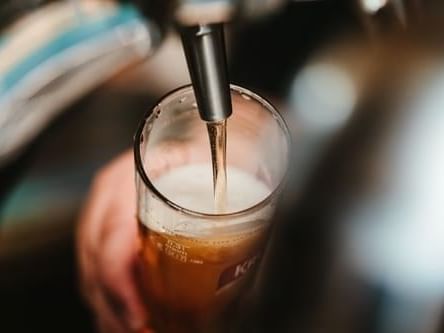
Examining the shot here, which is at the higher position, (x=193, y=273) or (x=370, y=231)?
(x=193, y=273)

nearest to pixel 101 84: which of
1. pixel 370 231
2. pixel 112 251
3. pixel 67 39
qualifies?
pixel 67 39

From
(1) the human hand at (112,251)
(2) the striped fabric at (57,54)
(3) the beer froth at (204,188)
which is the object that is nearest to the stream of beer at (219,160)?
(3) the beer froth at (204,188)

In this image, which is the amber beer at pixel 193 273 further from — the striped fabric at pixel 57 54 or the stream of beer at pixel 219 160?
the striped fabric at pixel 57 54

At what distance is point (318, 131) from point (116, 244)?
365 mm

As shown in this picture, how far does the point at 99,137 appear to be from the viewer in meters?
1.01

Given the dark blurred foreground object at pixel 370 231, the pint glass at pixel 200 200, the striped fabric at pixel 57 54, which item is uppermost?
the striped fabric at pixel 57 54

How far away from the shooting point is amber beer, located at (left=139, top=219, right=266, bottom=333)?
55 centimetres

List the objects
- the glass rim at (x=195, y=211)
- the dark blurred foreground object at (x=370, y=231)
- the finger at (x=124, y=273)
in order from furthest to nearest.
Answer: the dark blurred foreground object at (x=370, y=231), the finger at (x=124, y=273), the glass rim at (x=195, y=211)

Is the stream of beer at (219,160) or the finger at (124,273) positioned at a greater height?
the stream of beer at (219,160)

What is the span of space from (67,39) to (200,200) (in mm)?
343

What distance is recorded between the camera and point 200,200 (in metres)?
0.58

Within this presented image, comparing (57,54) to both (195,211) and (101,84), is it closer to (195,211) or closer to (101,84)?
(101,84)

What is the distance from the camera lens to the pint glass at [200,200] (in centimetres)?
54

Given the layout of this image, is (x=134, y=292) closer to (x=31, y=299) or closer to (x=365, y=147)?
(x=31, y=299)
